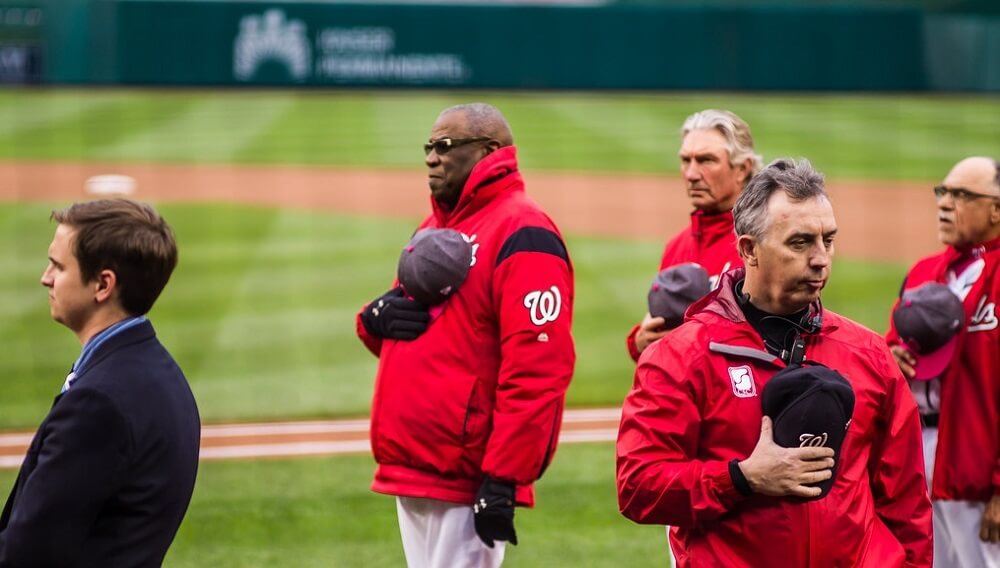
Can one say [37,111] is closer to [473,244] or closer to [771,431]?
[473,244]

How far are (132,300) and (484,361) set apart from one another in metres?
1.58

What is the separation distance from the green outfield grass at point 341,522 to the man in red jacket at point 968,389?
2029mm

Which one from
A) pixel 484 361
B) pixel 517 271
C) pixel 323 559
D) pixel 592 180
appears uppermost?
pixel 517 271

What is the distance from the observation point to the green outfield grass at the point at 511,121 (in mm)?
27344

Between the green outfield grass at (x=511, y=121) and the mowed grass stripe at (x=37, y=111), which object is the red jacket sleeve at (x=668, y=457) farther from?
the mowed grass stripe at (x=37, y=111)

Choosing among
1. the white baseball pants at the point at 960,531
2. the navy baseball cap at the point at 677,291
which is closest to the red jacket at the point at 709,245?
the navy baseball cap at the point at 677,291

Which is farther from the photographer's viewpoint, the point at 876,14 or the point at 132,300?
the point at 876,14

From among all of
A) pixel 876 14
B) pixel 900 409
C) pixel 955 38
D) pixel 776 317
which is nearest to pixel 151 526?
pixel 776 317

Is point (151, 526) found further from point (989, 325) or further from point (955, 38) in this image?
point (955, 38)

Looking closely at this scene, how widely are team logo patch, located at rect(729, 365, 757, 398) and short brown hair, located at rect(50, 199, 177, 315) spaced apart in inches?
54.3

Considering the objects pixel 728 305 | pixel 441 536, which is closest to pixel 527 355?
pixel 441 536

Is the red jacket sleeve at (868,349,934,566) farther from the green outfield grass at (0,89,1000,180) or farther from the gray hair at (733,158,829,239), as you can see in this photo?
the green outfield grass at (0,89,1000,180)

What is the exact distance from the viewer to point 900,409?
311 centimetres

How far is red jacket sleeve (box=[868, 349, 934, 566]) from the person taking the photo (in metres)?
3.09
